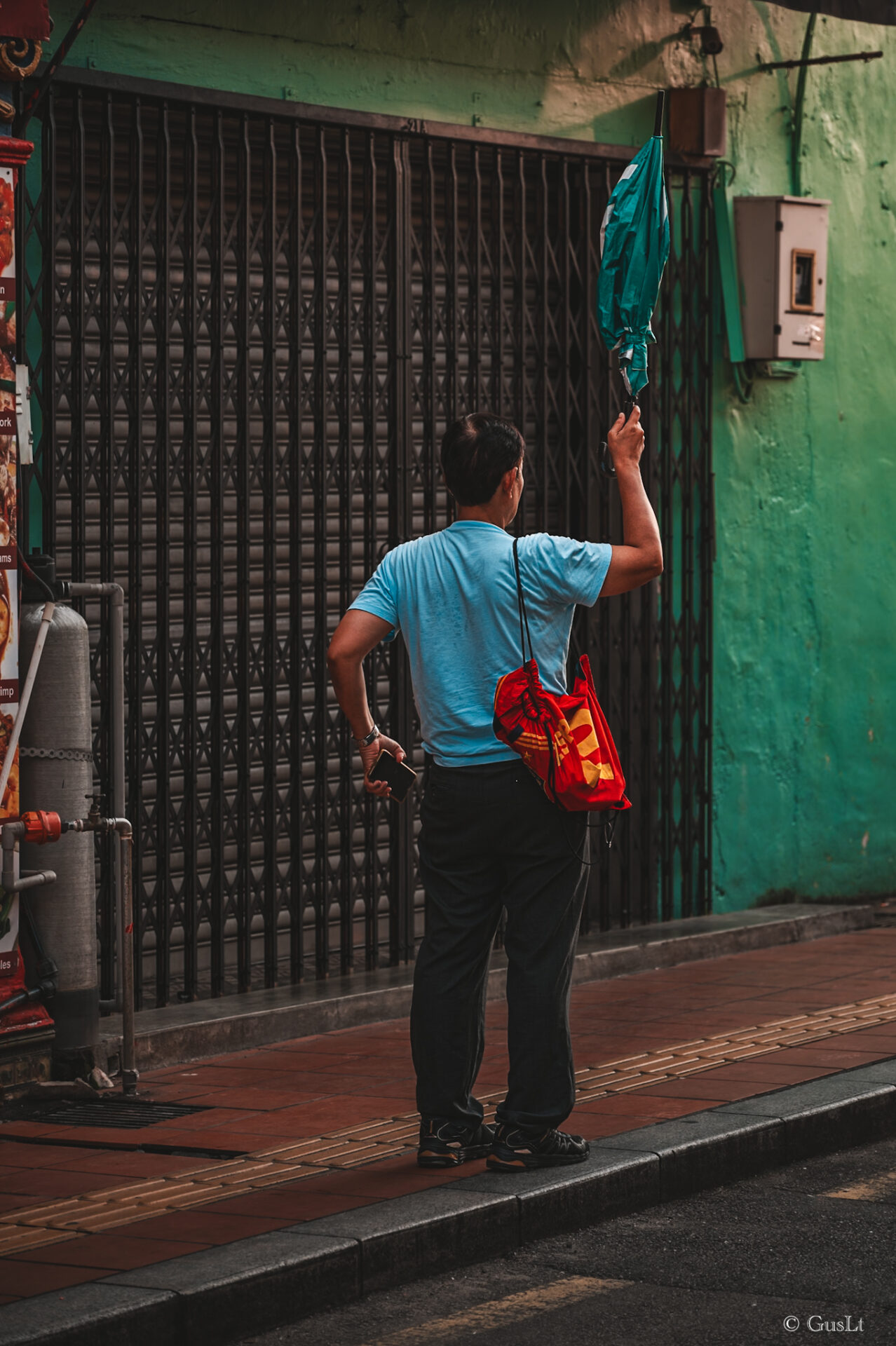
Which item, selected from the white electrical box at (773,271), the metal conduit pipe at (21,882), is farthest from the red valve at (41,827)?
the white electrical box at (773,271)

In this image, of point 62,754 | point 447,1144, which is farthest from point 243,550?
point 447,1144

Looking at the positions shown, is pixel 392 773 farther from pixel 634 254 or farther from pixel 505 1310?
pixel 634 254

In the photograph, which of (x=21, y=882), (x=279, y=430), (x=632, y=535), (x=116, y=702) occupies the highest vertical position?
(x=279, y=430)

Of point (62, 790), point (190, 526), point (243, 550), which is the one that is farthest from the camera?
point (243, 550)

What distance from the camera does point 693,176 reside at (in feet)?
34.0

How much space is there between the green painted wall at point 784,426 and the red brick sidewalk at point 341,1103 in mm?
1518

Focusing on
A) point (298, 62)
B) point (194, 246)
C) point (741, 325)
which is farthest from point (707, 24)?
point (194, 246)

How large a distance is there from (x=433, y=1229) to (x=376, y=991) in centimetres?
309

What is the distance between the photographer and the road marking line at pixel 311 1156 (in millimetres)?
5359

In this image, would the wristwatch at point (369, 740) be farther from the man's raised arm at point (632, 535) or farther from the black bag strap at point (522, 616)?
the man's raised arm at point (632, 535)

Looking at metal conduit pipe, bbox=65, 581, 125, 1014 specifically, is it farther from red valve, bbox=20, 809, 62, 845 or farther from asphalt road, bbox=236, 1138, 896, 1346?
asphalt road, bbox=236, 1138, 896, 1346

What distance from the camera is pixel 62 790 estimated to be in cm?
695

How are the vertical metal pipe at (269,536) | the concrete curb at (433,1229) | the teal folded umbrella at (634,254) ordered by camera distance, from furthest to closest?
1. the vertical metal pipe at (269,536)
2. the teal folded umbrella at (634,254)
3. the concrete curb at (433,1229)

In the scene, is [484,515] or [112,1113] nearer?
[484,515]
